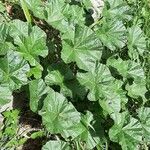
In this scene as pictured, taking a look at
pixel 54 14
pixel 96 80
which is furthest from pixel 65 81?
pixel 54 14

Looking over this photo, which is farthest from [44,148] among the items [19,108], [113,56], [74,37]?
[113,56]

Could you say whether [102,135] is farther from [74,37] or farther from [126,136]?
[74,37]

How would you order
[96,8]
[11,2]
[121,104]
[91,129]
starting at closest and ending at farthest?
[91,129], [121,104], [11,2], [96,8]

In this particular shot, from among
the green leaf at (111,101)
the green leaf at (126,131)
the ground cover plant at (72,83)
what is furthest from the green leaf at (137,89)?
the green leaf at (126,131)

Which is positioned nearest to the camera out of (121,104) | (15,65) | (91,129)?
(15,65)

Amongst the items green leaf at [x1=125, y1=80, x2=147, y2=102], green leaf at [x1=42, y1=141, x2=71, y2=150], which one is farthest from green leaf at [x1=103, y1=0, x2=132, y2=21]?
green leaf at [x1=42, y1=141, x2=71, y2=150]

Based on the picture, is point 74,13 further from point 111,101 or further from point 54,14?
point 111,101
